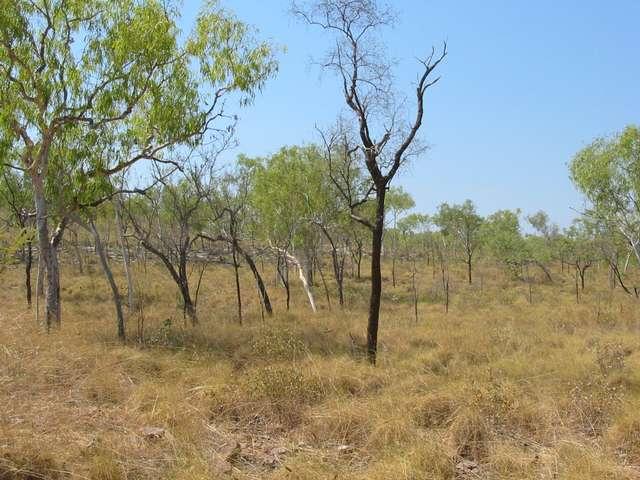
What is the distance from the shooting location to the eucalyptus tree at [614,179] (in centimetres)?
1642

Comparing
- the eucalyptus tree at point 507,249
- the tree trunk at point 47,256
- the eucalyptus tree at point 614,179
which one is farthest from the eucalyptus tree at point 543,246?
the tree trunk at point 47,256

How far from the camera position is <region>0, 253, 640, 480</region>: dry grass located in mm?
4668

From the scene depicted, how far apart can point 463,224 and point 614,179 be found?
19211mm

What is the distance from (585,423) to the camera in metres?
6.16

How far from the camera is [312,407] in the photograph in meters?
6.62

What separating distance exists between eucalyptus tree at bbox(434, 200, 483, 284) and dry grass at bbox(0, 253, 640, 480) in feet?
76.6

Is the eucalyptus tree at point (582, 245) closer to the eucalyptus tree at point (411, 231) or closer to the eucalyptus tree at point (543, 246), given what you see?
the eucalyptus tree at point (543, 246)

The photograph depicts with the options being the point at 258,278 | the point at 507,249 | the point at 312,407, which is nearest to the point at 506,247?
the point at 507,249

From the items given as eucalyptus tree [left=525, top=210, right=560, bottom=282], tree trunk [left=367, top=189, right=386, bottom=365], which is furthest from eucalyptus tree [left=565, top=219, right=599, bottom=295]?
tree trunk [left=367, top=189, right=386, bottom=365]

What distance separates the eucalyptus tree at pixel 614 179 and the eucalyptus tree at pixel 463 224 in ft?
50.4

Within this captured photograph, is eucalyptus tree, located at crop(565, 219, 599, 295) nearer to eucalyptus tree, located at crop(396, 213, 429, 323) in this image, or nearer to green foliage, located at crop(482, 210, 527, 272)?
green foliage, located at crop(482, 210, 527, 272)

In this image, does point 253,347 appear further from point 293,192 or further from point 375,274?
point 293,192

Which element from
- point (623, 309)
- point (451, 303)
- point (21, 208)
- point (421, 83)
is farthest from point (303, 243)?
point (421, 83)

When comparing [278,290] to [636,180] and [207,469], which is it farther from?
[207,469]
